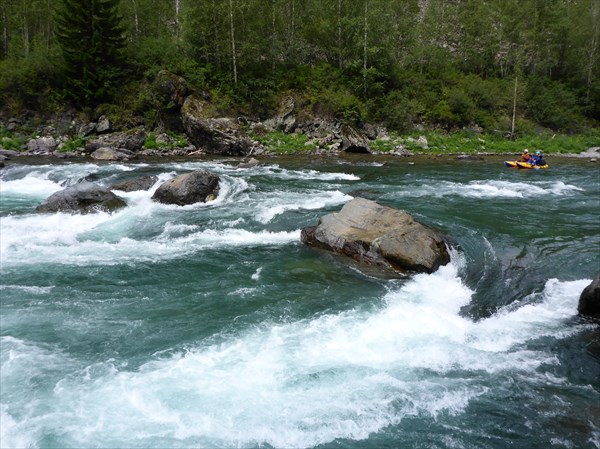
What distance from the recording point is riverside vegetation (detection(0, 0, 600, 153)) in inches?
1366

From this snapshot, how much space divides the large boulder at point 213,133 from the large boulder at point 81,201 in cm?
1630

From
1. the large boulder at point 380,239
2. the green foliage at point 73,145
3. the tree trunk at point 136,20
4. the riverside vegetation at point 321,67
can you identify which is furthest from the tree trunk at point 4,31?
the large boulder at point 380,239

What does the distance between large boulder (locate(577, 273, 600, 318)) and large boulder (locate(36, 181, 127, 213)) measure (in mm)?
14069

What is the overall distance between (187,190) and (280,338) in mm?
10394

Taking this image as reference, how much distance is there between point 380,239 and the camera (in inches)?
442

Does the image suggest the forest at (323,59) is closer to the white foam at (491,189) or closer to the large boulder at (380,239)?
the white foam at (491,189)

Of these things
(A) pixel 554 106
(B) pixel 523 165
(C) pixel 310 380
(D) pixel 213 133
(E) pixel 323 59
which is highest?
(E) pixel 323 59

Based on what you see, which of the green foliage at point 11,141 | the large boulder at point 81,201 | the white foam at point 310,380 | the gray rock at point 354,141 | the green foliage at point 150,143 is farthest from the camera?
the gray rock at point 354,141

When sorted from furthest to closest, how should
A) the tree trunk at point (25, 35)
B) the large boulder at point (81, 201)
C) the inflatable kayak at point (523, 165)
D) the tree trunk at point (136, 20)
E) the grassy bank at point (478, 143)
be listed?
the tree trunk at point (136, 20)
the tree trunk at point (25, 35)
the grassy bank at point (478, 143)
the inflatable kayak at point (523, 165)
the large boulder at point (81, 201)

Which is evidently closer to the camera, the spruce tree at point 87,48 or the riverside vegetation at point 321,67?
the spruce tree at point 87,48

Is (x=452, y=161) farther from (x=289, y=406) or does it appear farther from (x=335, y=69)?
(x=289, y=406)

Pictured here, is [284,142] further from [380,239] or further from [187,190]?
[380,239]

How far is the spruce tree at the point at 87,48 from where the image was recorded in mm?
34281

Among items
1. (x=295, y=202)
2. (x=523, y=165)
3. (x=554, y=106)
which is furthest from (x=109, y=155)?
(x=554, y=106)
